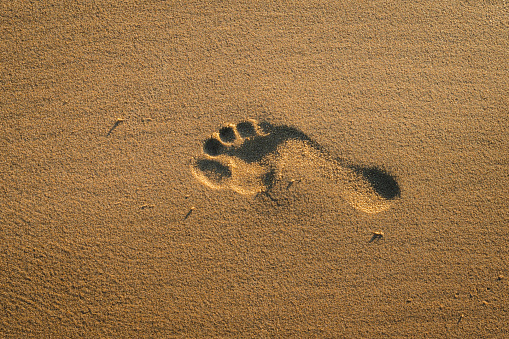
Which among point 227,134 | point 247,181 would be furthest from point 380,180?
point 227,134

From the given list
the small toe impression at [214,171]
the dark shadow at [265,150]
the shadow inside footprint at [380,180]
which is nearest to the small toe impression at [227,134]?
the dark shadow at [265,150]

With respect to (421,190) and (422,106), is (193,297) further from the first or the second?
(422,106)

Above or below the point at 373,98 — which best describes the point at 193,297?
below

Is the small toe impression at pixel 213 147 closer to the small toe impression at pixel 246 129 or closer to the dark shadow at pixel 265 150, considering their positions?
the dark shadow at pixel 265 150

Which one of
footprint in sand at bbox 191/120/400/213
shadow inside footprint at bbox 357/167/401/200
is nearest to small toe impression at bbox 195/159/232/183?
footprint in sand at bbox 191/120/400/213

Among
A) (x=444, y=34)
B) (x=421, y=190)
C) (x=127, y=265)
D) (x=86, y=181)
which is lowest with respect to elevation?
(x=127, y=265)

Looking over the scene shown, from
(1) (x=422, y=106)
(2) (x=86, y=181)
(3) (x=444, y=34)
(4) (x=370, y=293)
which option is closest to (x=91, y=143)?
(2) (x=86, y=181)
